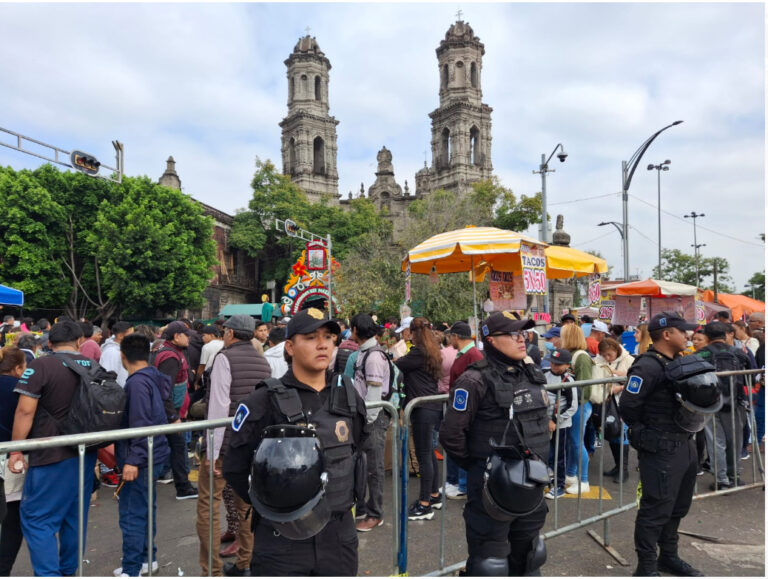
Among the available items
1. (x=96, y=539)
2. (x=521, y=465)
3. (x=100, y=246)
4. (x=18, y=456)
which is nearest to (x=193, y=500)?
(x=96, y=539)

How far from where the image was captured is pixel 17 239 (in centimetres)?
2658

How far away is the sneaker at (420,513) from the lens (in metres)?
5.09

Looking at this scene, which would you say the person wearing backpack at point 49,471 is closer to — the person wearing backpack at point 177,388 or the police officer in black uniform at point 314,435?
the police officer in black uniform at point 314,435

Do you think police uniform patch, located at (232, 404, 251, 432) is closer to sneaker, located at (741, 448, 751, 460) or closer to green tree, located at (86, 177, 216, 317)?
sneaker, located at (741, 448, 751, 460)

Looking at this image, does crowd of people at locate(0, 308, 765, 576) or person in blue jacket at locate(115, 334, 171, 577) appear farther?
person in blue jacket at locate(115, 334, 171, 577)

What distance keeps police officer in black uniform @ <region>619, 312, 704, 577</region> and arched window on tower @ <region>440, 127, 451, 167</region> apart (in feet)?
200

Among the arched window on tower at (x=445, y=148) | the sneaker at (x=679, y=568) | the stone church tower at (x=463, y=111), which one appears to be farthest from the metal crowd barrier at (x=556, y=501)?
the arched window on tower at (x=445, y=148)

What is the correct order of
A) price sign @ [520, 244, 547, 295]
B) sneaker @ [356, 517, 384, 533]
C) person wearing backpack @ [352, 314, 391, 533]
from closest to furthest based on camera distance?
sneaker @ [356, 517, 384, 533]
person wearing backpack @ [352, 314, 391, 533]
price sign @ [520, 244, 547, 295]

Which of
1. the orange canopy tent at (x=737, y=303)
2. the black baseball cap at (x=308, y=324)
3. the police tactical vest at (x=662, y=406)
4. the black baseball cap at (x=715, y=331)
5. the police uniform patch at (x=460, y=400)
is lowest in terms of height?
the police tactical vest at (x=662, y=406)

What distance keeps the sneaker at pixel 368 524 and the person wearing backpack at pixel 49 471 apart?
2.37m

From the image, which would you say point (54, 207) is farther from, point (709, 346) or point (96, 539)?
point (709, 346)

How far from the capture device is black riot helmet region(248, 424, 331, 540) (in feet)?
7.04

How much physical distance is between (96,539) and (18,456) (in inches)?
71.5

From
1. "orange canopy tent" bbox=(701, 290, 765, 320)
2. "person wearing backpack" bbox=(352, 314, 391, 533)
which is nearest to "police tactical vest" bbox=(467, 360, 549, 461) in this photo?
"person wearing backpack" bbox=(352, 314, 391, 533)
